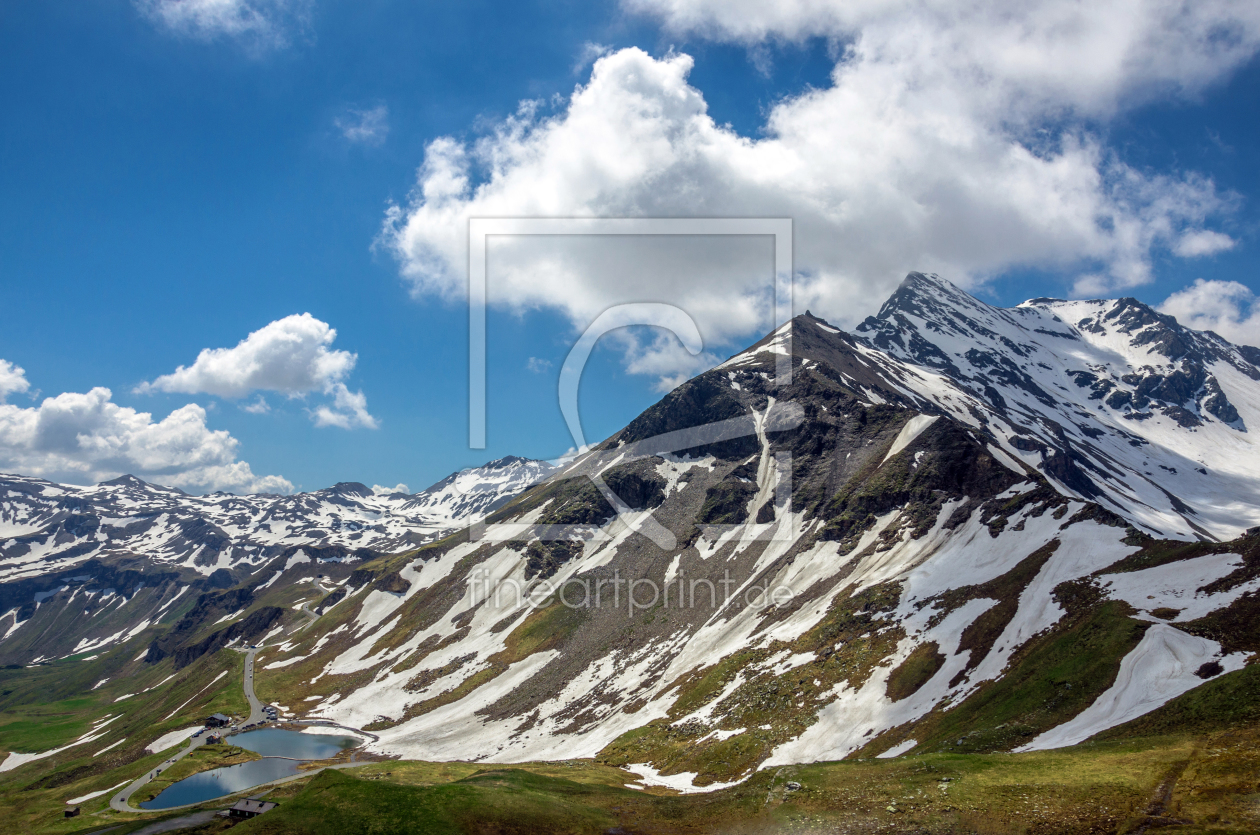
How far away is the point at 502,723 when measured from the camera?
11612 centimetres

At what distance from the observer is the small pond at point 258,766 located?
9019cm

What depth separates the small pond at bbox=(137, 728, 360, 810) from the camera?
9019 centimetres

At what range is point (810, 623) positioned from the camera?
10031 centimetres

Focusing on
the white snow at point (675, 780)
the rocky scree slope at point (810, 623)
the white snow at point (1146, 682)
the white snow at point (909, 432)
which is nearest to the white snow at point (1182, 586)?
the rocky scree slope at point (810, 623)

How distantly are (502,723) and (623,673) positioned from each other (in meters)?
23.8

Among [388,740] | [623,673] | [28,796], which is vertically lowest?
[28,796]

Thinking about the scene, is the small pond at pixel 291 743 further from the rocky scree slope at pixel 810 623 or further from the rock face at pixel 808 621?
the rocky scree slope at pixel 810 623

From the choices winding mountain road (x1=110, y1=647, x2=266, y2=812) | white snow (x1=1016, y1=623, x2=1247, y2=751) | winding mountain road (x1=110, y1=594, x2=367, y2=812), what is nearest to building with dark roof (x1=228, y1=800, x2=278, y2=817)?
winding mountain road (x1=110, y1=594, x2=367, y2=812)

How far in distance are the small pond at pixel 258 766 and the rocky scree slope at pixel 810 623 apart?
11178 mm

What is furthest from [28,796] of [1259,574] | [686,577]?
[1259,574]

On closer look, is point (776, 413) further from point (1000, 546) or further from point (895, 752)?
point (895, 752)

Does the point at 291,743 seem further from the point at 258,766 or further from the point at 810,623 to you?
the point at 810,623

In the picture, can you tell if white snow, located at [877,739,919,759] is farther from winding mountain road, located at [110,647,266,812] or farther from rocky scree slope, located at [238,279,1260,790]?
winding mountain road, located at [110,647,266,812]

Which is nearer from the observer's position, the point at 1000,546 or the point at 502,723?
the point at 1000,546
